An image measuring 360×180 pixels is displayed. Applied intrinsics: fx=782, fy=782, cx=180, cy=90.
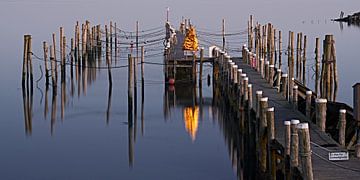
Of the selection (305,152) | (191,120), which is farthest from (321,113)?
(191,120)

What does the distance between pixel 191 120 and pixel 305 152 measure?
581 inches

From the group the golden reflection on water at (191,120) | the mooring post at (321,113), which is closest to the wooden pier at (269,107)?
the mooring post at (321,113)

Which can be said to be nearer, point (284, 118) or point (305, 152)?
point (305, 152)

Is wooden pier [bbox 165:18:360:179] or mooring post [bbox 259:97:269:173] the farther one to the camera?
mooring post [bbox 259:97:269:173]

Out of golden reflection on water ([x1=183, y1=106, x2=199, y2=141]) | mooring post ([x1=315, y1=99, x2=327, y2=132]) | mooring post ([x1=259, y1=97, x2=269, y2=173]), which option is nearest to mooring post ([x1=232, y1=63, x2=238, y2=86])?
golden reflection on water ([x1=183, y1=106, x2=199, y2=141])

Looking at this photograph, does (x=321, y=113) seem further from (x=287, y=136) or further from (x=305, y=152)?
(x=305, y=152)

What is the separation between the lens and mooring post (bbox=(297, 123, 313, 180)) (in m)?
13.2

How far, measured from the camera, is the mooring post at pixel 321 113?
671 inches

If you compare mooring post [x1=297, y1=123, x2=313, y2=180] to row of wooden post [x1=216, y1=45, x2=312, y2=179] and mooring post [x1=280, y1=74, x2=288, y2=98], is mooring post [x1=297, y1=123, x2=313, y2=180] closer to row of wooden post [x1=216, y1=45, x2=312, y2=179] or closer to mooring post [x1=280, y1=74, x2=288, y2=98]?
row of wooden post [x1=216, y1=45, x2=312, y2=179]

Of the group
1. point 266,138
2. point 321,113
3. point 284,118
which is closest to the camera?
point 321,113

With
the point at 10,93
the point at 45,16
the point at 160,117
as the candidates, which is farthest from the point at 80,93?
the point at 45,16

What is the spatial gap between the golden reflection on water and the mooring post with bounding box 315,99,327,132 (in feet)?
26.1

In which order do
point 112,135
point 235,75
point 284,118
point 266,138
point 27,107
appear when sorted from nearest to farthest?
point 266,138, point 284,118, point 112,135, point 235,75, point 27,107

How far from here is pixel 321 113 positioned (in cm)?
1731
